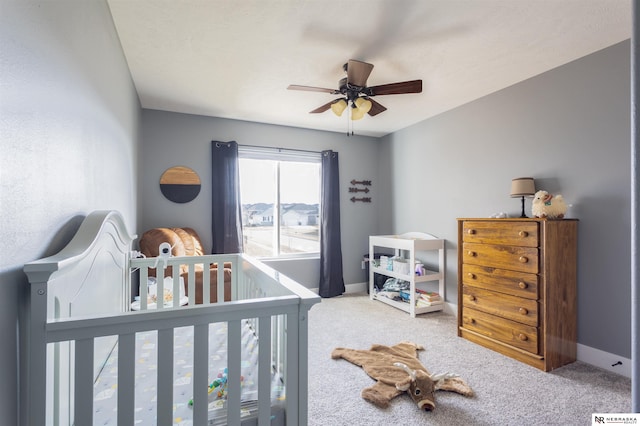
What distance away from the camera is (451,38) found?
2.01 m

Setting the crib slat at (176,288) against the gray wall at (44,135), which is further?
the crib slat at (176,288)

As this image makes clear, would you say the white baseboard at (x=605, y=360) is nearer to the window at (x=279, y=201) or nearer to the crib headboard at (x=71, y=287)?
the window at (x=279, y=201)

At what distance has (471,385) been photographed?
1957 mm

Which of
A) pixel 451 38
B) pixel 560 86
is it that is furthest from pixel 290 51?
pixel 560 86

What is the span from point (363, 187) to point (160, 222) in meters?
2.71

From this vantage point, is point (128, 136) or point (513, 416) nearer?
point (513, 416)

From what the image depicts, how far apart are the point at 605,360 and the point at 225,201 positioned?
363 centimetres

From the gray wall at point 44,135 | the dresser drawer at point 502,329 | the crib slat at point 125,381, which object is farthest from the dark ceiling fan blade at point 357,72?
the dresser drawer at point 502,329

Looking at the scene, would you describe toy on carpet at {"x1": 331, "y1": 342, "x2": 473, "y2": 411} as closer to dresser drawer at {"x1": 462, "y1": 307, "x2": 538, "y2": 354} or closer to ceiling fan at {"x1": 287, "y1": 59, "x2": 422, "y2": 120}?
dresser drawer at {"x1": 462, "y1": 307, "x2": 538, "y2": 354}

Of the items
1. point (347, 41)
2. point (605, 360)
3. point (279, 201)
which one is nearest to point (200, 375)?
point (347, 41)

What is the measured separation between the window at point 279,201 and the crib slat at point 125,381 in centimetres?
304

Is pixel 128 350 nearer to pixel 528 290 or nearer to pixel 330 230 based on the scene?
pixel 528 290

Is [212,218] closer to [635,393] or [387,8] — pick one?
[387,8]

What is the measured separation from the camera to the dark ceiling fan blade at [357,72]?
6.96 feet
